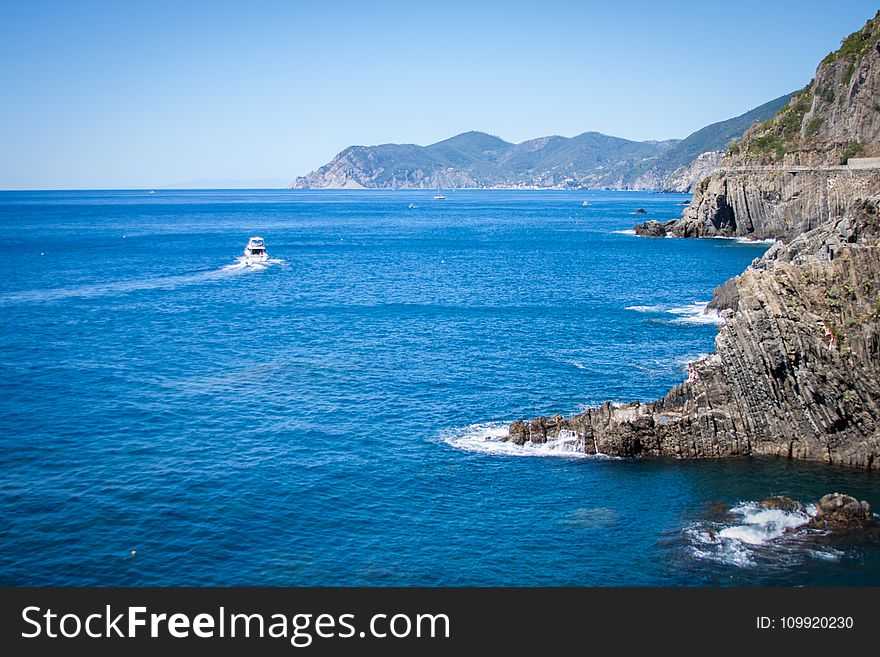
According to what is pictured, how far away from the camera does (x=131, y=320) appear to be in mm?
87750

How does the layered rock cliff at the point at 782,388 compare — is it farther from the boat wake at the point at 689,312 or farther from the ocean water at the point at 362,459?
the boat wake at the point at 689,312

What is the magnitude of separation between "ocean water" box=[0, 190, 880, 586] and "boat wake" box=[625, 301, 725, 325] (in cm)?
77

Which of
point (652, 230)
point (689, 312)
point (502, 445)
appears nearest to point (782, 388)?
point (502, 445)

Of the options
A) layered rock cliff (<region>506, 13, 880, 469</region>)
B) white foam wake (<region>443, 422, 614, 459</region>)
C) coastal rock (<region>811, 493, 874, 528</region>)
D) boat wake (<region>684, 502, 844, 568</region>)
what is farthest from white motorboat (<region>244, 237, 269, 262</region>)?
coastal rock (<region>811, 493, 874, 528</region>)

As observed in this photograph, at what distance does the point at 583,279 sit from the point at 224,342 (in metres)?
58.9

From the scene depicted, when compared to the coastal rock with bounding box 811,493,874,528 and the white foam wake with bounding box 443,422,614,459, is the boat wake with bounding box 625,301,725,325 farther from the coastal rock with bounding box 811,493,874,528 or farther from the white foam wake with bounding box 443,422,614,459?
the coastal rock with bounding box 811,493,874,528

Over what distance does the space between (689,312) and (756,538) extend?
55.8 meters

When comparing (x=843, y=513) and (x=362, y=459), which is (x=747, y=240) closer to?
(x=362, y=459)

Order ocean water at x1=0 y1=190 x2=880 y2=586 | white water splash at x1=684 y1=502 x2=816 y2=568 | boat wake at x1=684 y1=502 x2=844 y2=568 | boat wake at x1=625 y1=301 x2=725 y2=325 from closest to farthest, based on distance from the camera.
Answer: boat wake at x1=684 y1=502 x2=844 y2=568 → white water splash at x1=684 y1=502 x2=816 y2=568 → ocean water at x1=0 y1=190 x2=880 y2=586 → boat wake at x1=625 y1=301 x2=725 y2=325

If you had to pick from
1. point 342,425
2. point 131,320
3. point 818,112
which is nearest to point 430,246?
point 818,112

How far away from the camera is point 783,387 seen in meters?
45.6

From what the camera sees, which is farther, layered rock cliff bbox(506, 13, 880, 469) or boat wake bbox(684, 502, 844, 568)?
layered rock cliff bbox(506, 13, 880, 469)

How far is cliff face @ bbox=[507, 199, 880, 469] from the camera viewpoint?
43906 mm

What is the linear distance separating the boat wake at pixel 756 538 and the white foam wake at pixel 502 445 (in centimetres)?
973
